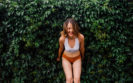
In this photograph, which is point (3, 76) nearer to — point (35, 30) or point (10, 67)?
point (10, 67)

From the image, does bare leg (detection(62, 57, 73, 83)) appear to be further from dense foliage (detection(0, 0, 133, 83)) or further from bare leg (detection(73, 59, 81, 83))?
dense foliage (detection(0, 0, 133, 83))

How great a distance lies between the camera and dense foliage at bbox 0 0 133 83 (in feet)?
14.3

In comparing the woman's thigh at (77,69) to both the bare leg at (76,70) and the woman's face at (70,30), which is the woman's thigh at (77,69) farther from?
the woman's face at (70,30)

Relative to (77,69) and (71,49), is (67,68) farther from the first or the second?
(71,49)

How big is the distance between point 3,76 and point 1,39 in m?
0.99

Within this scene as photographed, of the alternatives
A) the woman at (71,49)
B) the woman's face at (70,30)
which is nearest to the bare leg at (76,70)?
the woman at (71,49)

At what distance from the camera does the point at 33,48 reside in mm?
4602

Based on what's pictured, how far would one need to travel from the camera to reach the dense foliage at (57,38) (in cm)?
435

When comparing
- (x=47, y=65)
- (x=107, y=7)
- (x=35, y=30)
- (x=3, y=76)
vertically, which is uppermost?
(x=107, y=7)

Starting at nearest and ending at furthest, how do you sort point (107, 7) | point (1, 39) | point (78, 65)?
point (78, 65)
point (107, 7)
point (1, 39)

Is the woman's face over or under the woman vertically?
over

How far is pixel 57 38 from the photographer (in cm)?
450

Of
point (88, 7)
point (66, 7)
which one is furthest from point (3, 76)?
point (88, 7)

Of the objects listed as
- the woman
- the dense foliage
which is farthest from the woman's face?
the dense foliage
